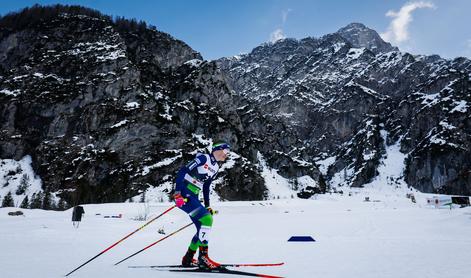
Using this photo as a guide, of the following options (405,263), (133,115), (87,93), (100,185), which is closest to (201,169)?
(405,263)

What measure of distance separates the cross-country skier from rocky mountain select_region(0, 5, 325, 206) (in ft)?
352

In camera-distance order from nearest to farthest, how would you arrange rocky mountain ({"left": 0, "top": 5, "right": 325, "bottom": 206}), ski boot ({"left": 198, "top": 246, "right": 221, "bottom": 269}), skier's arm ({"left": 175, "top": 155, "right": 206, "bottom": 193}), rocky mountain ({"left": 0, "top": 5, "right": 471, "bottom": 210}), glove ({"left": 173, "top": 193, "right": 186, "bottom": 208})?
1. ski boot ({"left": 198, "top": 246, "right": 221, "bottom": 269})
2. glove ({"left": 173, "top": 193, "right": 186, "bottom": 208})
3. skier's arm ({"left": 175, "top": 155, "right": 206, "bottom": 193})
4. rocky mountain ({"left": 0, "top": 5, "right": 325, "bottom": 206})
5. rocky mountain ({"left": 0, "top": 5, "right": 471, "bottom": 210})

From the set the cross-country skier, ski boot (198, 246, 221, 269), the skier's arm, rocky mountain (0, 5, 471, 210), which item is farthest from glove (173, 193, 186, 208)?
rocky mountain (0, 5, 471, 210)

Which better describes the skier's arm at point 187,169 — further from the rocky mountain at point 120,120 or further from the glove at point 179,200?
the rocky mountain at point 120,120

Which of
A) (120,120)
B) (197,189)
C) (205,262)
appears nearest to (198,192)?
(197,189)

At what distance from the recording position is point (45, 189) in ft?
361

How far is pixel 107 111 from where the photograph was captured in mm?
124938

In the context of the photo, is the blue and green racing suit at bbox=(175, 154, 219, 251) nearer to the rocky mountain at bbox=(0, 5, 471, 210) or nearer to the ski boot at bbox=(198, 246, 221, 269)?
the ski boot at bbox=(198, 246, 221, 269)

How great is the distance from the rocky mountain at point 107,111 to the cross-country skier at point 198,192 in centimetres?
10735

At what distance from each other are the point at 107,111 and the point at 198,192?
127611mm

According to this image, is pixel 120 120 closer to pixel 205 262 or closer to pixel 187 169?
pixel 187 169

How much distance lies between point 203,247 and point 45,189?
12200 cm

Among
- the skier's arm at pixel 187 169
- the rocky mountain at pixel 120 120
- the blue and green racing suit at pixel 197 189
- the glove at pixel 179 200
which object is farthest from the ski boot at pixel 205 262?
the rocky mountain at pixel 120 120

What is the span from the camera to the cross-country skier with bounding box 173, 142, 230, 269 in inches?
270
